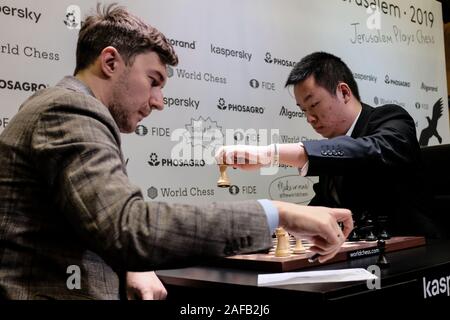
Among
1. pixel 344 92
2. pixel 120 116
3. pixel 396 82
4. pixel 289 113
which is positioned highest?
pixel 396 82

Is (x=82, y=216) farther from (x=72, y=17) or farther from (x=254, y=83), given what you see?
(x=254, y=83)

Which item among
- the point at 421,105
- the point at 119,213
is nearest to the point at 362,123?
the point at 119,213

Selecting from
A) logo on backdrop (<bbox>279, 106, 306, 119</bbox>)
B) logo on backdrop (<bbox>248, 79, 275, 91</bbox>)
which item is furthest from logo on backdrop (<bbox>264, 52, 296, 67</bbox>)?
logo on backdrop (<bbox>279, 106, 306, 119</bbox>)

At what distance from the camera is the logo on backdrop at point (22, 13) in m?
2.18

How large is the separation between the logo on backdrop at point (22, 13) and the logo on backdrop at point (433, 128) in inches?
136

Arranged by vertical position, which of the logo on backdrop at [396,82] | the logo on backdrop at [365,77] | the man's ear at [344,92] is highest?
the logo on backdrop at [396,82]

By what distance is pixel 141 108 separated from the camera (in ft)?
4.37

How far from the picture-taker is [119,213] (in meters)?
0.88

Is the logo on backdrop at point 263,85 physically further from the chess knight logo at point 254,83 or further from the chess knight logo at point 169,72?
the chess knight logo at point 169,72

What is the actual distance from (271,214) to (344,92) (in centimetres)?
171

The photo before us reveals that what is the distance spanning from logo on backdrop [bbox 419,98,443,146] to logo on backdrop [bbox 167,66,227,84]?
7.75 feet

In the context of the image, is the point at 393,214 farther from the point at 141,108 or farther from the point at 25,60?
the point at 25,60

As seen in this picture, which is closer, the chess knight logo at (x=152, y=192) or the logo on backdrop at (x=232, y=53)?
the chess knight logo at (x=152, y=192)

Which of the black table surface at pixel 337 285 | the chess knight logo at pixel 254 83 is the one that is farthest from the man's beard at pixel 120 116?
the chess knight logo at pixel 254 83
